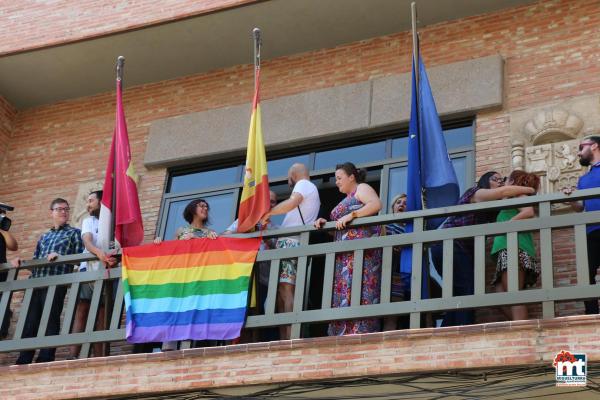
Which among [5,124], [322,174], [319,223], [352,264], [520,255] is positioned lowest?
[352,264]

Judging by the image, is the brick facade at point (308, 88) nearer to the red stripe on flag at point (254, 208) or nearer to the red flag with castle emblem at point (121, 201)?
the red flag with castle emblem at point (121, 201)

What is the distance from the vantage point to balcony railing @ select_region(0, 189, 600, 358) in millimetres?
8711

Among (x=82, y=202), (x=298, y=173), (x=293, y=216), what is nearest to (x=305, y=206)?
(x=293, y=216)

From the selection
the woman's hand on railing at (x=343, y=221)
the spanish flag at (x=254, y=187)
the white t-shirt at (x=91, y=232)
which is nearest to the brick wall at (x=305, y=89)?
the white t-shirt at (x=91, y=232)

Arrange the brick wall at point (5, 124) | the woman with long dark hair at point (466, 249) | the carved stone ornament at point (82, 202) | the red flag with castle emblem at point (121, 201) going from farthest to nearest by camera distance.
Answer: the brick wall at point (5, 124) < the carved stone ornament at point (82, 202) < the red flag with castle emblem at point (121, 201) < the woman with long dark hair at point (466, 249)

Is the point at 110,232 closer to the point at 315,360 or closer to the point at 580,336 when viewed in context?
the point at 315,360

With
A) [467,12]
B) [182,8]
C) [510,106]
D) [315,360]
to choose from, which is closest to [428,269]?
[315,360]

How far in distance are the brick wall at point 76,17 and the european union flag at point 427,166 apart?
9.84 ft

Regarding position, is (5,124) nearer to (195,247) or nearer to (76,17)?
(76,17)

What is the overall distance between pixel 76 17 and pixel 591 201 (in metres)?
6.53

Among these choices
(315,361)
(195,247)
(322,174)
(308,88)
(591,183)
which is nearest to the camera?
(315,361)

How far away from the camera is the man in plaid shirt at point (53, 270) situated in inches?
424

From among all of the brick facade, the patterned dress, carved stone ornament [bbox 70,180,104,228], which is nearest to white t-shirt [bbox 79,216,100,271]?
the brick facade

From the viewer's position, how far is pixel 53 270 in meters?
11.2
